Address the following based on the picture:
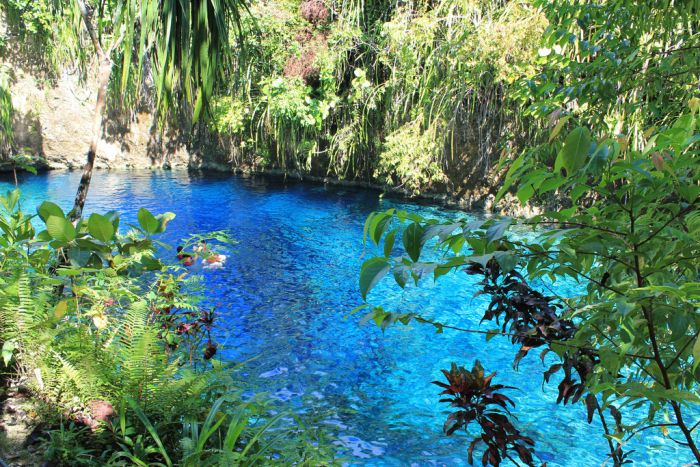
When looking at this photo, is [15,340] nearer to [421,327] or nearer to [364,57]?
[421,327]

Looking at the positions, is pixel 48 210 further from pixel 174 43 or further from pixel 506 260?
pixel 506 260

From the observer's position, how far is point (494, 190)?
31.0ft

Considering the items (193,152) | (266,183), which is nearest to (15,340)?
(266,183)

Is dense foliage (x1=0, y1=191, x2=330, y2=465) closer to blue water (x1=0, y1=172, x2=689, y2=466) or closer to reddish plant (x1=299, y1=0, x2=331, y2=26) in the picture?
blue water (x1=0, y1=172, x2=689, y2=466)

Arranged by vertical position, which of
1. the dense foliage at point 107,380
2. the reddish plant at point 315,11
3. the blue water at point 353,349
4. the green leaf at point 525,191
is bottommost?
the blue water at point 353,349

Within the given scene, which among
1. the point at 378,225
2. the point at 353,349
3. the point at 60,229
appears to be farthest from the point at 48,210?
the point at 353,349

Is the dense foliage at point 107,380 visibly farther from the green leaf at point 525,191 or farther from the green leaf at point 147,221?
the green leaf at point 525,191

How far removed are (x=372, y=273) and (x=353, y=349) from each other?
12.4 ft

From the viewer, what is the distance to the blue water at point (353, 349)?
331cm

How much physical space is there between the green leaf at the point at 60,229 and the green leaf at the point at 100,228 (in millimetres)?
59

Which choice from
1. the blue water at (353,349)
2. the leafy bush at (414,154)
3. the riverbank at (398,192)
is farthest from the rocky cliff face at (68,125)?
the leafy bush at (414,154)

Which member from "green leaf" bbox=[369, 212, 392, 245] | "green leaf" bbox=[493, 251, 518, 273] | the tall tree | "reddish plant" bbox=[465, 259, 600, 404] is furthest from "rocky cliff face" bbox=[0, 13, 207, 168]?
"green leaf" bbox=[493, 251, 518, 273]

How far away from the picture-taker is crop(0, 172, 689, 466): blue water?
3307 millimetres

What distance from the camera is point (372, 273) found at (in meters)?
0.91
